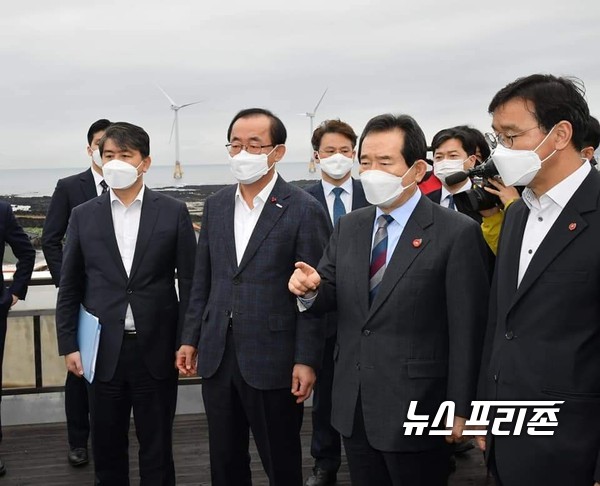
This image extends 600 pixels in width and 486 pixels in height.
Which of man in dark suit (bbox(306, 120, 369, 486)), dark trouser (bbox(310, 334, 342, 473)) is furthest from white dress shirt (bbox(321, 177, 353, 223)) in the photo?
dark trouser (bbox(310, 334, 342, 473))

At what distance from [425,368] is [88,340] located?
5.03 feet

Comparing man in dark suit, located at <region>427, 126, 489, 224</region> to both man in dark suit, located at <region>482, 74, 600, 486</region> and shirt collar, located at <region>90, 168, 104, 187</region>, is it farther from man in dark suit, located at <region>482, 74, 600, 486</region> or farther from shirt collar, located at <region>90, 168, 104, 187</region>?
shirt collar, located at <region>90, 168, 104, 187</region>

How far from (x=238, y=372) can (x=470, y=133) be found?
6.13 feet

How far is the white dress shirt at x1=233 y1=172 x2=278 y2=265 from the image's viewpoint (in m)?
2.77

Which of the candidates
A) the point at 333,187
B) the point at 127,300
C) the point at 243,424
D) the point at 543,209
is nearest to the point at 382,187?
the point at 543,209

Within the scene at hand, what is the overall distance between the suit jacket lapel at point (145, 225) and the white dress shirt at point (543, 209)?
1657 mm

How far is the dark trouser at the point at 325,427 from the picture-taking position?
3463mm

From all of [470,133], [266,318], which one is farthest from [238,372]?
[470,133]

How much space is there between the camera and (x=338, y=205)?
12.5 ft

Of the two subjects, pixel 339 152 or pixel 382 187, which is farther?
pixel 339 152

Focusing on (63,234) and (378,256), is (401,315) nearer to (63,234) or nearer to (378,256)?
(378,256)

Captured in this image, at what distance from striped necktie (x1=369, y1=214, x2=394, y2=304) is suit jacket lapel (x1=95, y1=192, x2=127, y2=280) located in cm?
119

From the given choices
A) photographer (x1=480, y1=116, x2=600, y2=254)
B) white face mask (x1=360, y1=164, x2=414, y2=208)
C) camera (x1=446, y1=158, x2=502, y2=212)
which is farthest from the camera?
camera (x1=446, y1=158, x2=502, y2=212)

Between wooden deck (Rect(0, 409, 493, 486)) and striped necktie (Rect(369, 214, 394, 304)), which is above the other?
Result: striped necktie (Rect(369, 214, 394, 304))
